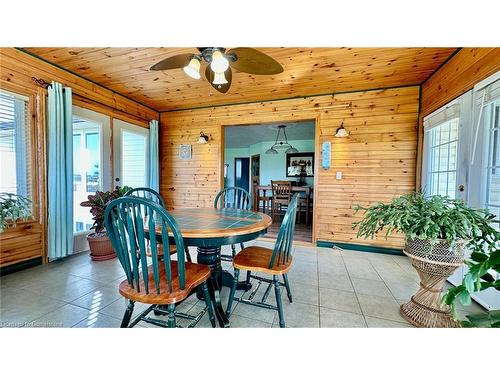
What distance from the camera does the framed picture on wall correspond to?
6.56 m

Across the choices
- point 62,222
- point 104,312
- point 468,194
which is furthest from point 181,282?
point 468,194

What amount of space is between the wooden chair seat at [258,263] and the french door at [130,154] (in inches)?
111

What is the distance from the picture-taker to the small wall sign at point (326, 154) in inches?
127

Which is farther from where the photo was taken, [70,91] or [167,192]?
[167,192]

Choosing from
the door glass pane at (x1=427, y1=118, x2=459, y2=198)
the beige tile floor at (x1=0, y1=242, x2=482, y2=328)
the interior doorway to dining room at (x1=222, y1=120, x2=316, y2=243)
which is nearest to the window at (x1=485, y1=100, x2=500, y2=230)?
the door glass pane at (x1=427, y1=118, x2=459, y2=198)

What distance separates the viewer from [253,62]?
1.54 meters

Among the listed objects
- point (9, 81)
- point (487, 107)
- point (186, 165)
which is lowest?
point (186, 165)

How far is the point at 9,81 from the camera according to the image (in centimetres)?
217

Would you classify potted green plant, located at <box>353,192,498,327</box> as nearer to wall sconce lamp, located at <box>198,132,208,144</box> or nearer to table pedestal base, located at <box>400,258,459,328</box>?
table pedestal base, located at <box>400,258,459,328</box>

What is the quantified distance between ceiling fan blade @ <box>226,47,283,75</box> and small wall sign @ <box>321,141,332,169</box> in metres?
1.92

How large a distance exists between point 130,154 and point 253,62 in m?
3.06
